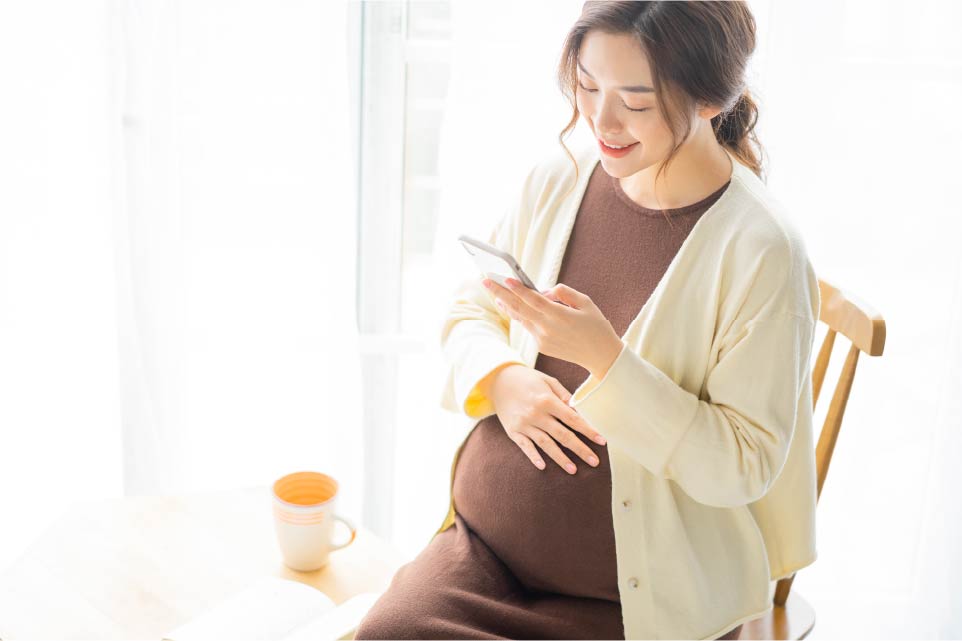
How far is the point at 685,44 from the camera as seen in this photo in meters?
0.99

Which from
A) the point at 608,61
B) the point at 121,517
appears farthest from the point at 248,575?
the point at 608,61

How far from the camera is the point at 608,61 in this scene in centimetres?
102

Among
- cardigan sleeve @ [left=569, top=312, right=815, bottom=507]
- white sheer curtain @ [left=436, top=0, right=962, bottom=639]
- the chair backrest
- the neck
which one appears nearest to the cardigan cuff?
cardigan sleeve @ [left=569, top=312, right=815, bottom=507]

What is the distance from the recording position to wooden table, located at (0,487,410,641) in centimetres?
110

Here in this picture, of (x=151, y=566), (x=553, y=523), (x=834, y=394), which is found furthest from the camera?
(x=834, y=394)

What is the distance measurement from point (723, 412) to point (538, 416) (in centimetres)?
22

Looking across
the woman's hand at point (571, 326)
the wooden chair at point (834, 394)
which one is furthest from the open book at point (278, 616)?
the wooden chair at point (834, 394)

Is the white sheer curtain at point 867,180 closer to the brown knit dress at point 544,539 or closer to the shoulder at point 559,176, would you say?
the shoulder at point 559,176

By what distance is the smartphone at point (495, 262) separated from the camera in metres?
1.02

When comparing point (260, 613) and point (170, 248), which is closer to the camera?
point (260, 613)

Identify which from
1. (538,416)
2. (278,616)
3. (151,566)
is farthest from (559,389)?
(151,566)

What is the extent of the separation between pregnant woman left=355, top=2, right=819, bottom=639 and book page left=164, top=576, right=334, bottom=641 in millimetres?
100

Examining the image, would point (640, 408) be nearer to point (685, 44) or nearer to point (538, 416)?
point (538, 416)

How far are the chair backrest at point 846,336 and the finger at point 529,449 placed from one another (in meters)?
0.42
